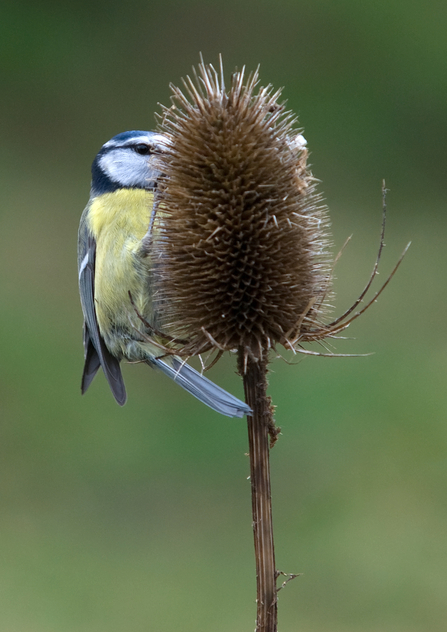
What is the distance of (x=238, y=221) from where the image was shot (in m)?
1.45

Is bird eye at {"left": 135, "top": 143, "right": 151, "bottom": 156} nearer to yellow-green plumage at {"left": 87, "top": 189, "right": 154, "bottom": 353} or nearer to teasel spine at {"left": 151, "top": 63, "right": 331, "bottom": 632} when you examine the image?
yellow-green plumage at {"left": 87, "top": 189, "right": 154, "bottom": 353}

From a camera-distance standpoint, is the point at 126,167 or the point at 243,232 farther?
the point at 126,167

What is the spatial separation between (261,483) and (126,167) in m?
1.28

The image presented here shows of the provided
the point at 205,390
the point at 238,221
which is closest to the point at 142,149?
the point at 205,390

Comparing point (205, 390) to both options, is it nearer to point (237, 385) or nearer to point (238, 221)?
point (238, 221)

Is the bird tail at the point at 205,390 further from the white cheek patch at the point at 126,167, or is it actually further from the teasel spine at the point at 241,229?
the white cheek patch at the point at 126,167

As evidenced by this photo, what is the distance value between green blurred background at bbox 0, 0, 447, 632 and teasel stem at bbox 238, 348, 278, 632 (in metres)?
2.41

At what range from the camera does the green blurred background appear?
381cm

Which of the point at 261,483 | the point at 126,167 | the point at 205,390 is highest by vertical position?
the point at 126,167

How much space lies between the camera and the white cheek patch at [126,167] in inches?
88.6

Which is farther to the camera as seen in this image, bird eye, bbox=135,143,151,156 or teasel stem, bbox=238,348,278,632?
bird eye, bbox=135,143,151,156

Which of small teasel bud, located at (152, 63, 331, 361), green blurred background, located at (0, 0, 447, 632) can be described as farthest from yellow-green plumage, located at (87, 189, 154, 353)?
green blurred background, located at (0, 0, 447, 632)

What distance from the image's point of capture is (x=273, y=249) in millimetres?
1463

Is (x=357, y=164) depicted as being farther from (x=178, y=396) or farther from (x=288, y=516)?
(x=288, y=516)
